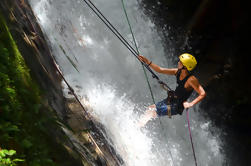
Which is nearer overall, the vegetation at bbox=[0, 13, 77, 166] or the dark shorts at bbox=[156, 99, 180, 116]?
the vegetation at bbox=[0, 13, 77, 166]

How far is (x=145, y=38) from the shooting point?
9.66m

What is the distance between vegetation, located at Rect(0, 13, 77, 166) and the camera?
2.13 meters

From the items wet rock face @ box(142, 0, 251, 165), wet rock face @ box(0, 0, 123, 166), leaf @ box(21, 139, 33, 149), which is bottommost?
leaf @ box(21, 139, 33, 149)

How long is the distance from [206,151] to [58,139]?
21.9ft

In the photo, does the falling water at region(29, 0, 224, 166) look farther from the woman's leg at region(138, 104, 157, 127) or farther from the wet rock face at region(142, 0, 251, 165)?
the woman's leg at region(138, 104, 157, 127)

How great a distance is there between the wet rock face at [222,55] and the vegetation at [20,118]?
6000 millimetres

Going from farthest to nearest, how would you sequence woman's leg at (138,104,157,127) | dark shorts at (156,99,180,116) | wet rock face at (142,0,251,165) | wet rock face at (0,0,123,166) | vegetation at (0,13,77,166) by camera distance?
wet rock face at (142,0,251,165) < woman's leg at (138,104,157,127) < dark shorts at (156,99,180,116) < wet rock face at (0,0,123,166) < vegetation at (0,13,77,166)

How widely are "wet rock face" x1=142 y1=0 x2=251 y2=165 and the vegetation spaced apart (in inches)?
236

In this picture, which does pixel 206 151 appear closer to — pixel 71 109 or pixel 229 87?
pixel 229 87

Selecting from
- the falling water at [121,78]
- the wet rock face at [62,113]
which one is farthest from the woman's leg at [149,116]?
the wet rock face at [62,113]

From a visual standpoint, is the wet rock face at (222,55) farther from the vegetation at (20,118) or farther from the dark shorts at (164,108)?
the vegetation at (20,118)

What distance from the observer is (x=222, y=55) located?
7.44 meters

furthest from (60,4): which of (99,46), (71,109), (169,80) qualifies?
(71,109)

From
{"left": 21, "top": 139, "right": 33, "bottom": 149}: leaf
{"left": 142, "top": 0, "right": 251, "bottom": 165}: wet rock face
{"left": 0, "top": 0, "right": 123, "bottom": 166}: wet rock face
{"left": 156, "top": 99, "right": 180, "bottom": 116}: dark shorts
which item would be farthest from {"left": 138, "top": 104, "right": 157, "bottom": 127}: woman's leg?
{"left": 21, "top": 139, "right": 33, "bottom": 149}: leaf
